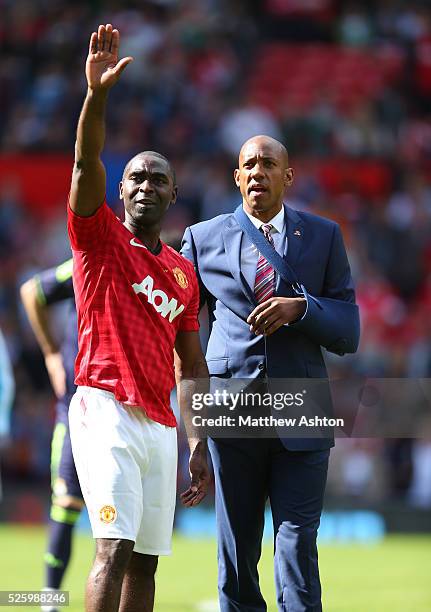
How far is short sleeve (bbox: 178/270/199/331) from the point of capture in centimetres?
605

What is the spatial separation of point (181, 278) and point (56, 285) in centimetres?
249

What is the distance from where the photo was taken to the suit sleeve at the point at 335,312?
6035 mm

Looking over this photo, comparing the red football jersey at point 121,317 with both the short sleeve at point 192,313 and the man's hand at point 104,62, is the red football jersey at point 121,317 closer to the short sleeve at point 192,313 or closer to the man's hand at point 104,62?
the short sleeve at point 192,313

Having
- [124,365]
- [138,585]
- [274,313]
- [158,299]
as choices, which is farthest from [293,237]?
[138,585]

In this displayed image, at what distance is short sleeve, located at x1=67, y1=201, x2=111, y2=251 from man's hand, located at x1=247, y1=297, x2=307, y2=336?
864 millimetres

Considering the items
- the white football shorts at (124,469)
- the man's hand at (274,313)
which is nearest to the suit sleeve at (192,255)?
the man's hand at (274,313)

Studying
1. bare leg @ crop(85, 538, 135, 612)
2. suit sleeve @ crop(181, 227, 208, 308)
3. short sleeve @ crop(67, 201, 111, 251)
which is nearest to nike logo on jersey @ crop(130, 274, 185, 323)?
short sleeve @ crop(67, 201, 111, 251)

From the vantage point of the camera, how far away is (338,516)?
1526 cm

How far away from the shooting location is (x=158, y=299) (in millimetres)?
5742

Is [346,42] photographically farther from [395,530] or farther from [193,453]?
[193,453]

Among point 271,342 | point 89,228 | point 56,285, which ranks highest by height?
point 56,285

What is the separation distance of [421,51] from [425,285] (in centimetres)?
532

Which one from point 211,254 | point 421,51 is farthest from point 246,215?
point 421,51

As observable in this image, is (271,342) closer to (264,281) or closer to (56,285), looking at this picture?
(264,281)
